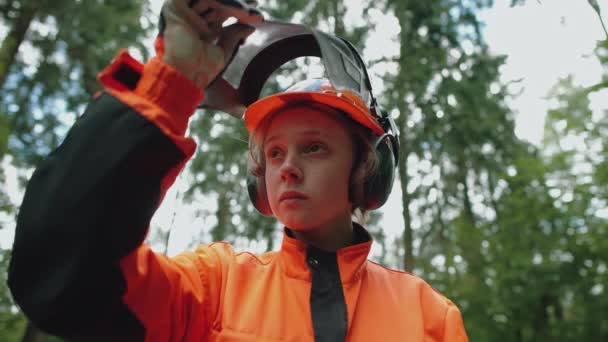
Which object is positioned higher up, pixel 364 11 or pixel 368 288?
pixel 364 11

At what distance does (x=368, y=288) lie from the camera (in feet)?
5.94

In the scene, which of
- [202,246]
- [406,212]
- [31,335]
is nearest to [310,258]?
[202,246]

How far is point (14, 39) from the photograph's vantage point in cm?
762

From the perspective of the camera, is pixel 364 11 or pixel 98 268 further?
pixel 364 11

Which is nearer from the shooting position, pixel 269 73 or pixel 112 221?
pixel 112 221

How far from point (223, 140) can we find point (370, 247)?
1066 cm

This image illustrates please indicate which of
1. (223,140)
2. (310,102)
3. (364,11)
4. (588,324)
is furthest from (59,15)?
(588,324)

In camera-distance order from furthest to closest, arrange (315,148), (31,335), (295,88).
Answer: (31,335) → (295,88) → (315,148)

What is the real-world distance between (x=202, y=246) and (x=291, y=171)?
39cm

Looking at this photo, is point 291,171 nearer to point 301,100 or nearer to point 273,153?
point 273,153

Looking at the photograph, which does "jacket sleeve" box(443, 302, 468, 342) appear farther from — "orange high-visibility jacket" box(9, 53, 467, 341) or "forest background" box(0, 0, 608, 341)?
"forest background" box(0, 0, 608, 341)

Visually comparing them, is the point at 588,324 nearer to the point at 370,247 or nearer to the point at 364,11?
the point at 364,11

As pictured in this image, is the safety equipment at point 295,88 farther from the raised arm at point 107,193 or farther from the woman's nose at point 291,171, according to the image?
the raised arm at point 107,193

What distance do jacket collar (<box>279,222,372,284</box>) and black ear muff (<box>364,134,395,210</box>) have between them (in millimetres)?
252
